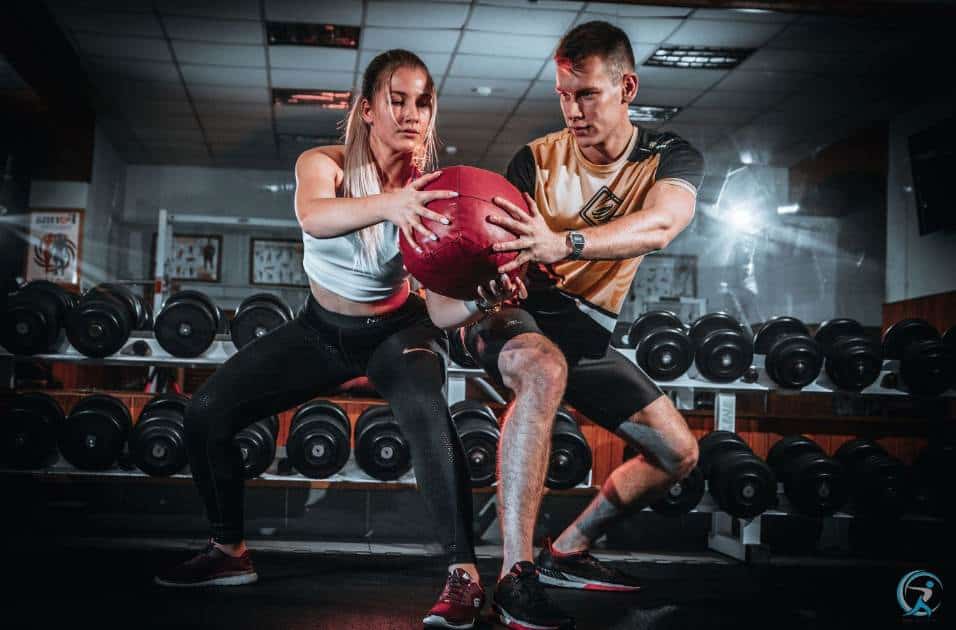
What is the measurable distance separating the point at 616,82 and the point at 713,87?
5494 millimetres

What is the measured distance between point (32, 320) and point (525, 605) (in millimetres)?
2804

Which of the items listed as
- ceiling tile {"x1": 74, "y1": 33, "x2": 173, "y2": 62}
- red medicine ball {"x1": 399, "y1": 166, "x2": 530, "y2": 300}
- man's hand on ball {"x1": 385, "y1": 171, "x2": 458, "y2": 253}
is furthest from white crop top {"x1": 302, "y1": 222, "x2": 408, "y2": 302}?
ceiling tile {"x1": 74, "y1": 33, "x2": 173, "y2": 62}

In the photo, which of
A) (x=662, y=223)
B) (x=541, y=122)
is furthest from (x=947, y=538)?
(x=541, y=122)

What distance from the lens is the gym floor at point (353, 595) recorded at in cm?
207

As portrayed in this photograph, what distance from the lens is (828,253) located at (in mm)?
8883

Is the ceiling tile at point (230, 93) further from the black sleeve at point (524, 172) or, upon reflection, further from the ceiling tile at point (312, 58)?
the black sleeve at point (524, 172)

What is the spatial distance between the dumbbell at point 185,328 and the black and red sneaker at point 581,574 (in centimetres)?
194

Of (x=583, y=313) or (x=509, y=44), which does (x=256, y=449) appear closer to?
(x=583, y=313)

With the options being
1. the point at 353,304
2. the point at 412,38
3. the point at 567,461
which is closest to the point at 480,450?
the point at 567,461

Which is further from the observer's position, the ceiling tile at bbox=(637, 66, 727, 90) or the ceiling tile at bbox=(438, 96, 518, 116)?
the ceiling tile at bbox=(438, 96, 518, 116)

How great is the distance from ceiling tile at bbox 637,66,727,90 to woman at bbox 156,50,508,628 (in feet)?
16.6

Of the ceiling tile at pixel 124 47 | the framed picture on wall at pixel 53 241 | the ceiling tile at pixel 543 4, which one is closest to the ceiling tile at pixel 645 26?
the ceiling tile at pixel 543 4

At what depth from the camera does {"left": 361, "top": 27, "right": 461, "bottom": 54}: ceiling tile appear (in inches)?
246

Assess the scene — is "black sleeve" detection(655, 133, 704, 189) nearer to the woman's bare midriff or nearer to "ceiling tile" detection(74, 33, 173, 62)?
the woman's bare midriff
